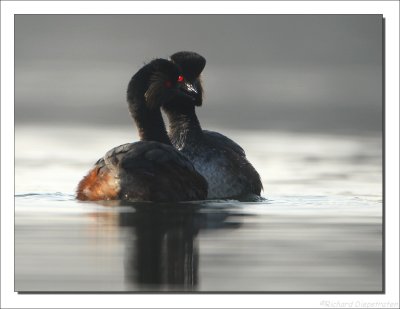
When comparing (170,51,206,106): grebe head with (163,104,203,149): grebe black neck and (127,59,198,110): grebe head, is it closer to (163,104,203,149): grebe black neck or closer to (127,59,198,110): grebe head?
(163,104,203,149): grebe black neck

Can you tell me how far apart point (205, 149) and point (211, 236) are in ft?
13.2

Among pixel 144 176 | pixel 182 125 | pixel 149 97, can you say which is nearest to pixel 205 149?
pixel 182 125

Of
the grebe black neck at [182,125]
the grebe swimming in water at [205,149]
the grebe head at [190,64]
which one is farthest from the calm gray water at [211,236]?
the grebe head at [190,64]

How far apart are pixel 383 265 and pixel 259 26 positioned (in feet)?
21.8

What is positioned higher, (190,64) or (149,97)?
(190,64)

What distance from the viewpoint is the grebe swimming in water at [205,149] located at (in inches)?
683

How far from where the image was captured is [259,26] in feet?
61.4

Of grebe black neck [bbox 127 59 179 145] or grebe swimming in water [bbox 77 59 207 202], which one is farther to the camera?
grebe black neck [bbox 127 59 179 145]

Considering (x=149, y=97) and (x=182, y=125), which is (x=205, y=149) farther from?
(x=149, y=97)

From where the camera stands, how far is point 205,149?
17750mm

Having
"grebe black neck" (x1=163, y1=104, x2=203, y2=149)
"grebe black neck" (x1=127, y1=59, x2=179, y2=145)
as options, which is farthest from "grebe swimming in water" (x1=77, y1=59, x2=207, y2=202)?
"grebe black neck" (x1=163, y1=104, x2=203, y2=149)

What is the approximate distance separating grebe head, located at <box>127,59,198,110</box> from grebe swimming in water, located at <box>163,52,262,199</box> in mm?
326

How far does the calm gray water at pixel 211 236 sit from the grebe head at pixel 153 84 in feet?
4.87

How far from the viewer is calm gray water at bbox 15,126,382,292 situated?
11.9 metres
